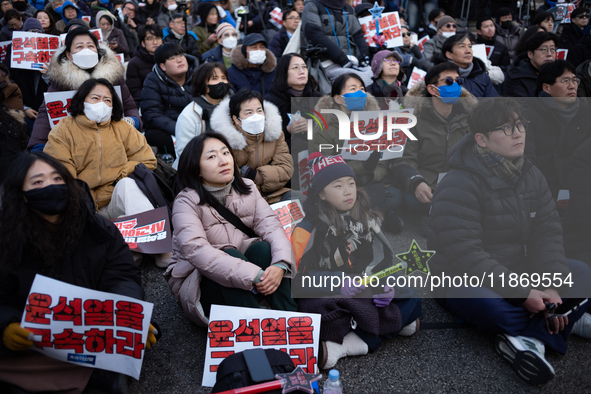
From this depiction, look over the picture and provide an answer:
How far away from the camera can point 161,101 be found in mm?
5387

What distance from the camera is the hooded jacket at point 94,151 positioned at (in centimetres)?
382

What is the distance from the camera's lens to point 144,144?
4281mm

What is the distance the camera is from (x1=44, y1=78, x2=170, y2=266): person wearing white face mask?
3848mm

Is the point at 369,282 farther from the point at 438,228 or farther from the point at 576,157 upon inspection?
the point at 576,157

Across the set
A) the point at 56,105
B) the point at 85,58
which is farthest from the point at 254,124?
the point at 85,58

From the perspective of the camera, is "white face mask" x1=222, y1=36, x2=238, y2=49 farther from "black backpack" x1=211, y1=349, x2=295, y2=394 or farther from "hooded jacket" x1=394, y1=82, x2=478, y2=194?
"black backpack" x1=211, y1=349, x2=295, y2=394

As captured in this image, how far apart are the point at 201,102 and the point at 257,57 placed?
150cm

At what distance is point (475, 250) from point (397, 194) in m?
1.28

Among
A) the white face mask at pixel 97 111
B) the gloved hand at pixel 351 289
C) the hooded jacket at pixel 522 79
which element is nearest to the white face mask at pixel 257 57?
the white face mask at pixel 97 111

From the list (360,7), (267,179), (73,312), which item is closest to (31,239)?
(73,312)

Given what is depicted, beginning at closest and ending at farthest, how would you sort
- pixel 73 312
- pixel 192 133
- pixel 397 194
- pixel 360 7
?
pixel 73 312 < pixel 397 194 < pixel 192 133 < pixel 360 7

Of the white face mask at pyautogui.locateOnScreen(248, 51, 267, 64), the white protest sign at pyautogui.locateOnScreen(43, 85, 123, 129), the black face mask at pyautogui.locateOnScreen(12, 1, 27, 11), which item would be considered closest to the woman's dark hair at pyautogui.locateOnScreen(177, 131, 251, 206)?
the white protest sign at pyautogui.locateOnScreen(43, 85, 123, 129)

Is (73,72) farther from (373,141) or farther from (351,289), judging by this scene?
(351,289)

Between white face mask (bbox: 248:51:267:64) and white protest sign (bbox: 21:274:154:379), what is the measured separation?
405 centimetres
